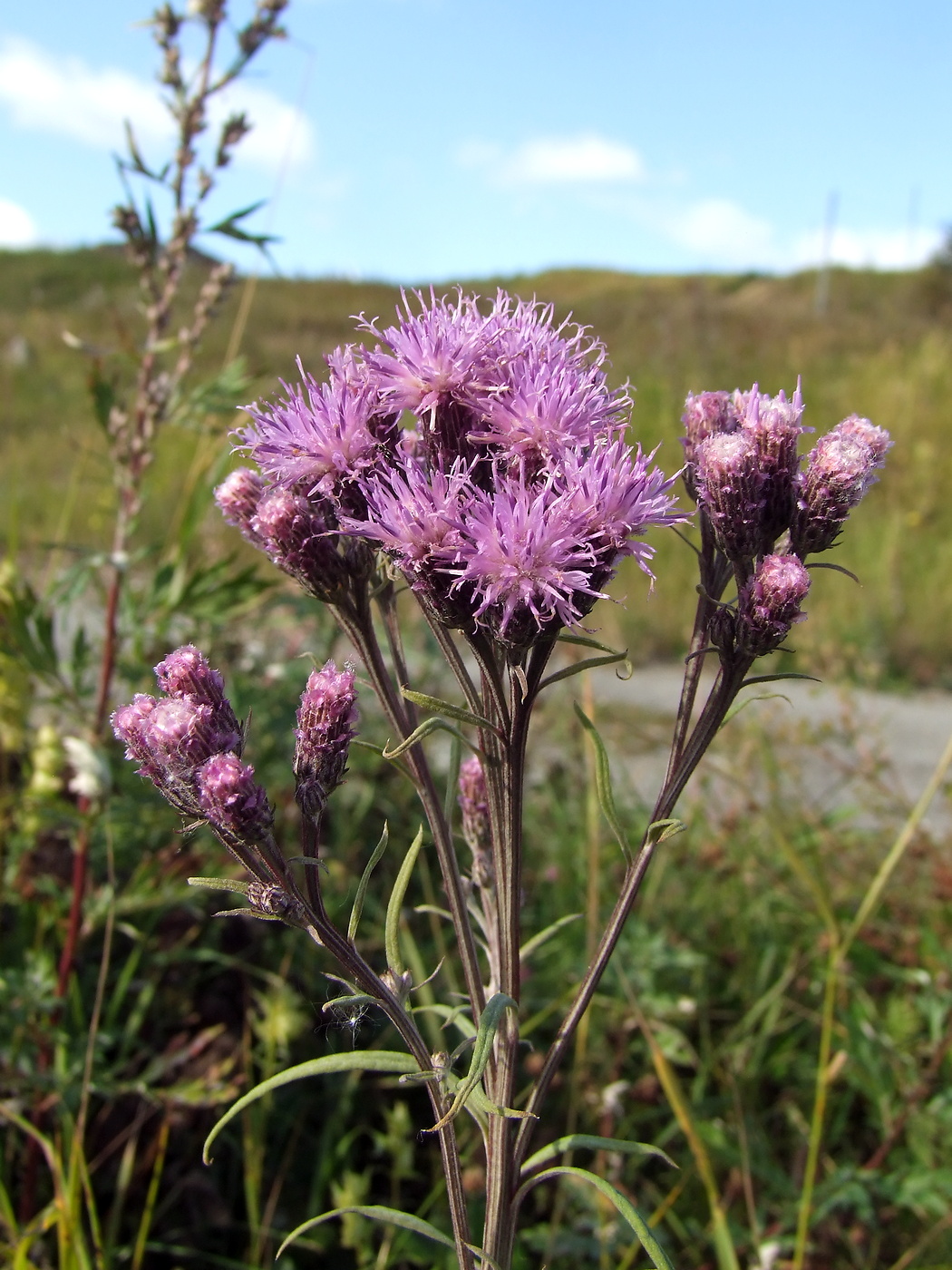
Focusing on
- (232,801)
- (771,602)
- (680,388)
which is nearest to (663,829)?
(771,602)

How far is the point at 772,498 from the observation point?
125cm

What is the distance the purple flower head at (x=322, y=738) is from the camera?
3.92 feet

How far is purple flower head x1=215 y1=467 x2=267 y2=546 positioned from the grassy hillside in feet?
1.72

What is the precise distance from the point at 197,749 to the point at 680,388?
1380 cm

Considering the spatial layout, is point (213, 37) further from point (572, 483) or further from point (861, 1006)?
point (861, 1006)

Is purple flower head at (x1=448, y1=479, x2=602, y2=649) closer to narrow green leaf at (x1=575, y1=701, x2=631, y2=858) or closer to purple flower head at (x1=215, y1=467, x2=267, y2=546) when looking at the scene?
narrow green leaf at (x1=575, y1=701, x2=631, y2=858)

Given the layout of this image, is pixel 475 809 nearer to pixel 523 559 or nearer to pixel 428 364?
pixel 523 559

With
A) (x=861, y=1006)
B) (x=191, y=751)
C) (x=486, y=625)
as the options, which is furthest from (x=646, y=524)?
(x=861, y=1006)

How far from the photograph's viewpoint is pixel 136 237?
8.11 feet

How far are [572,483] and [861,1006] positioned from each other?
225 cm

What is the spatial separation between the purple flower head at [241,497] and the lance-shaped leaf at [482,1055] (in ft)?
2.37

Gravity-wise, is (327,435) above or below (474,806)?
above

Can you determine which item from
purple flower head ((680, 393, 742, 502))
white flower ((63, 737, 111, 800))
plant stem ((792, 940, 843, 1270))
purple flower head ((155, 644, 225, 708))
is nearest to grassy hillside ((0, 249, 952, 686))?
white flower ((63, 737, 111, 800))

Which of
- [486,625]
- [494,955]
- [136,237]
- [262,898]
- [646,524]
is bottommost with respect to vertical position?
[494,955]
